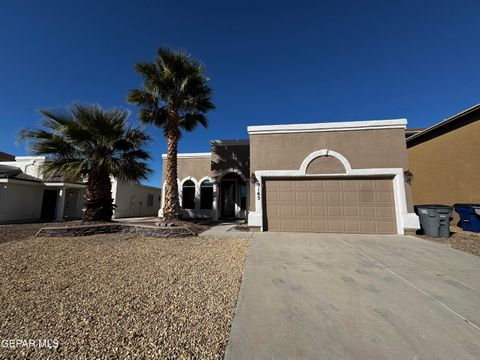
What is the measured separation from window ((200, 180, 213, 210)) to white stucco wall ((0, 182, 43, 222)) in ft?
34.7

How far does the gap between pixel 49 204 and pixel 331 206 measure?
1865 centimetres

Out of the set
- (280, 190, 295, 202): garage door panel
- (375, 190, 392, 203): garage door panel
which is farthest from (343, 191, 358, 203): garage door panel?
(280, 190, 295, 202): garage door panel

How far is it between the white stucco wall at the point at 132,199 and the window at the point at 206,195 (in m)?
5.85

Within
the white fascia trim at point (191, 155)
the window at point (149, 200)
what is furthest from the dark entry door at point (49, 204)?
the white fascia trim at point (191, 155)

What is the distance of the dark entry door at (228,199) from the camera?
49.2ft

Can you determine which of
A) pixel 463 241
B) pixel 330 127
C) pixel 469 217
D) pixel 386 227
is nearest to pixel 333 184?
pixel 330 127

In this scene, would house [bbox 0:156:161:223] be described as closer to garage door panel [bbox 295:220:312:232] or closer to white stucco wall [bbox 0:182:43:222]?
white stucco wall [bbox 0:182:43:222]

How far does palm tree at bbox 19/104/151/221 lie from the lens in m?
8.45

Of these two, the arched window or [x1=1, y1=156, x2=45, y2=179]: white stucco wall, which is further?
[x1=1, y1=156, x2=45, y2=179]: white stucco wall

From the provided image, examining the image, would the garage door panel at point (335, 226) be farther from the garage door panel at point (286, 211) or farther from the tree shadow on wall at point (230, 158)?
the tree shadow on wall at point (230, 158)

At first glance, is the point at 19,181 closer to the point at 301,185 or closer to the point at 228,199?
the point at 228,199

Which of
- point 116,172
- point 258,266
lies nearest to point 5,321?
point 258,266

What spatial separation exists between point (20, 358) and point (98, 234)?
6.71 metres

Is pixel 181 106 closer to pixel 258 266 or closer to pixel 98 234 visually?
pixel 98 234
